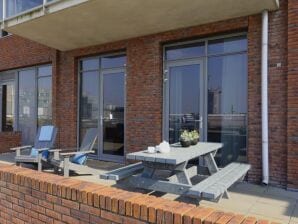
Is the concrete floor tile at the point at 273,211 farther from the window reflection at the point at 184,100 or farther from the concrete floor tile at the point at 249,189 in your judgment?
the window reflection at the point at 184,100

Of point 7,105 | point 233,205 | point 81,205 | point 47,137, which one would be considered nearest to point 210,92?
point 233,205

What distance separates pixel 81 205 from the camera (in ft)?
8.32

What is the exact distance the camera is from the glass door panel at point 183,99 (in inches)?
270

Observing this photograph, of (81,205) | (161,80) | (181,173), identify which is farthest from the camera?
(161,80)

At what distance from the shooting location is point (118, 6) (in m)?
6.00

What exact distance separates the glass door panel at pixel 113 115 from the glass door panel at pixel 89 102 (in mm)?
276

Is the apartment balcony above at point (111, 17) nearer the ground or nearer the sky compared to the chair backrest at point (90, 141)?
nearer the sky

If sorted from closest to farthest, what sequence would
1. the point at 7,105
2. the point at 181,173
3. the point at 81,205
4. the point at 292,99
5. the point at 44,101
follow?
1. the point at 81,205
2. the point at 181,173
3. the point at 292,99
4. the point at 44,101
5. the point at 7,105

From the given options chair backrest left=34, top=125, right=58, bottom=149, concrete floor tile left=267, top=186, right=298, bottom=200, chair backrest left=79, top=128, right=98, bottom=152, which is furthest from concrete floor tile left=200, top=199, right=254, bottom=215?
chair backrest left=34, top=125, right=58, bottom=149

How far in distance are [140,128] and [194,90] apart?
63.6 inches

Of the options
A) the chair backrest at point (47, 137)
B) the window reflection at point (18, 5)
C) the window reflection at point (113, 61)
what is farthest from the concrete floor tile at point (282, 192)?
the window reflection at point (18, 5)

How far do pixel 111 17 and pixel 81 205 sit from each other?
4.86 metres

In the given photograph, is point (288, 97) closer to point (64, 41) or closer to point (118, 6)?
point (118, 6)

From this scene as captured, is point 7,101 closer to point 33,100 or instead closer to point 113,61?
point 33,100
